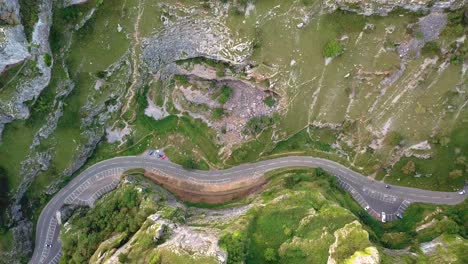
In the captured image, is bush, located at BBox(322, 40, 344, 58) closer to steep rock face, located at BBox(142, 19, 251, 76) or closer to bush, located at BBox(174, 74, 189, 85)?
steep rock face, located at BBox(142, 19, 251, 76)

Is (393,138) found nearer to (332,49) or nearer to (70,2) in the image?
(332,49)

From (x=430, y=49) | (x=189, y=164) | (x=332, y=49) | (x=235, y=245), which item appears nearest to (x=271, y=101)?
(x=332, y=49)

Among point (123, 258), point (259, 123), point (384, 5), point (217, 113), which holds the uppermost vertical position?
point (384, 5)

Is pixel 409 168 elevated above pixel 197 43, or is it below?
below

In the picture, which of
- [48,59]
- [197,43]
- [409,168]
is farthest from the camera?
[197,43]

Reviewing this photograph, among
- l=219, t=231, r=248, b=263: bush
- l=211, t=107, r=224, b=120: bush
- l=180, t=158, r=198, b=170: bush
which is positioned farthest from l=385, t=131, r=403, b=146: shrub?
l=180, t=158, r=198, b=170: bush

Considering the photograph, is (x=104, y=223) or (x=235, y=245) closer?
(x=235, y=245)

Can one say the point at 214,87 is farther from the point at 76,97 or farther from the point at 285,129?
A: the point at 76,97
